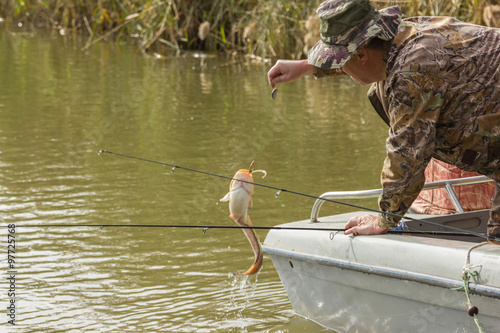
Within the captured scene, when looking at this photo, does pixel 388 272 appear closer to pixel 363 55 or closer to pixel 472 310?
pixel 472 310

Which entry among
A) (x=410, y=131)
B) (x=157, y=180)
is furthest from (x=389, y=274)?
(x=157, y=180)

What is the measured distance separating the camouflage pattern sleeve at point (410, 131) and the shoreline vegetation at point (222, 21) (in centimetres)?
743

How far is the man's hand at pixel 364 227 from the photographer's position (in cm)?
369

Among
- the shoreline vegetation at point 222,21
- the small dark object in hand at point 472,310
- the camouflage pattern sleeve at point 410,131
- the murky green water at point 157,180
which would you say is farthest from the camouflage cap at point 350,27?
the shoreline vegetation at point 222,21

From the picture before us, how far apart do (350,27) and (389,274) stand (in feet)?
3.49

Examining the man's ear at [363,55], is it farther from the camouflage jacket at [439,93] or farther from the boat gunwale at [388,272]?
the boat gunwale at [388,272]

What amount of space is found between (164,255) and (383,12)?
287 cm

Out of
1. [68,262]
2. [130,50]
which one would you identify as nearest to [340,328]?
[68,262]

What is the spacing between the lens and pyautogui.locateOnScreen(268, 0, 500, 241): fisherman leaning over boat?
120 inches

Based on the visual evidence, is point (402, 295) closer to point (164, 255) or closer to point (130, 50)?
point (164, 255)

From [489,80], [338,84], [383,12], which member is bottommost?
[338,84]

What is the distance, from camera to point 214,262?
5.43 metres

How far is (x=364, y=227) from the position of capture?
371 centimetres

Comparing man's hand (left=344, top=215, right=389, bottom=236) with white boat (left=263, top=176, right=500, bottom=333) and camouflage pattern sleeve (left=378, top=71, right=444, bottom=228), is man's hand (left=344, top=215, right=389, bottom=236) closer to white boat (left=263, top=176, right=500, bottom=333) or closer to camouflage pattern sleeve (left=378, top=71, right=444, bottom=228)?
white boat (left=263, top=176, right=500, bottom=333)
